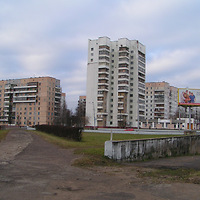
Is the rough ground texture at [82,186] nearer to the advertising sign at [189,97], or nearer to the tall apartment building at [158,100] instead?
the advertising sign at [189,97]

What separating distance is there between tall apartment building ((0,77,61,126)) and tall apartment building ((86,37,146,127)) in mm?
21079

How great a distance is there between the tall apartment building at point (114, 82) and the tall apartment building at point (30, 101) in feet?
69.2

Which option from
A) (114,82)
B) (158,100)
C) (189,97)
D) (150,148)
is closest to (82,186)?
(150,148)

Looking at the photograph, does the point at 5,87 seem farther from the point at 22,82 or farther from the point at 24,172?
the point at 24,172

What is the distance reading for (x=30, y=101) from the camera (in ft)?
351

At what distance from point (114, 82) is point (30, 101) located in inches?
1478

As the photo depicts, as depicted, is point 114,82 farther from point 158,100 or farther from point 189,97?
point 189,97

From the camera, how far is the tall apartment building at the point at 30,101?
106 m

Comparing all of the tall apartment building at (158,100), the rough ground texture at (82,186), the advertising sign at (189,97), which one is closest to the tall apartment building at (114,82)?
the tall apartment building at (158,100)

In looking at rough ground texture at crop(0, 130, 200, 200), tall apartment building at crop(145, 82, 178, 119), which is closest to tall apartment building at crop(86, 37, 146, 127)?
tall apartment building at crop(145, 82, 178, 119)

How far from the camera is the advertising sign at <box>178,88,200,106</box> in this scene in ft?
145

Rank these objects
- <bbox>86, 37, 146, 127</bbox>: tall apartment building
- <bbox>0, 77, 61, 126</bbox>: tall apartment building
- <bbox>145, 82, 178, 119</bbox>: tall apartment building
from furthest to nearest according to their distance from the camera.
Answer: <bbox>145, 82, 178, 119</bbox>: tall apartment building, <bbox>0, 77, 61, 126</bbox>: tall apartment building, <bbox>86, 37, 146, 127</bbox>: tall apartment building

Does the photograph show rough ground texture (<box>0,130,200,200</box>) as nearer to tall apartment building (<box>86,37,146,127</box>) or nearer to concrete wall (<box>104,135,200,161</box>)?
concrete wall (<box>104,135,200,161</box>)

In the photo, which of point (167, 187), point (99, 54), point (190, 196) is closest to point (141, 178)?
point (167, 187)
